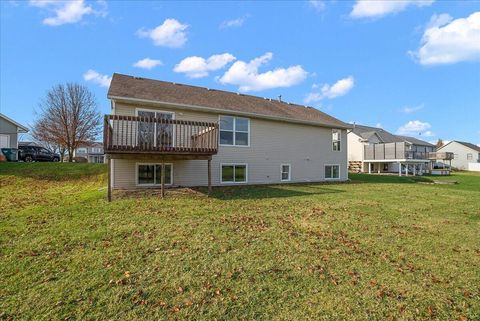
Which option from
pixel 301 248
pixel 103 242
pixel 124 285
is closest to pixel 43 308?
pixel 124 285

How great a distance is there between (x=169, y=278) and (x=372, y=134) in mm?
39148

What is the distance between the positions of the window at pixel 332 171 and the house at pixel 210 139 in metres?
0.07

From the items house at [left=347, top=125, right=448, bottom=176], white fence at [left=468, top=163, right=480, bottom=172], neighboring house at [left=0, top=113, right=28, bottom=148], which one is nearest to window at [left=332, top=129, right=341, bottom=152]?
house at [left=347, top=125, right=448, bottom=176]

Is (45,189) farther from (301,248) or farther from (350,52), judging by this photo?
(350,52)

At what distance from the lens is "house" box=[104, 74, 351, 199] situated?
9836mm

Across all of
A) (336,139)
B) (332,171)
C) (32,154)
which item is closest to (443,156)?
(336,139)

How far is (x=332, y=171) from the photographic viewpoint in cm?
1927

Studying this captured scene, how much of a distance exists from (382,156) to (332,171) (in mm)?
15819

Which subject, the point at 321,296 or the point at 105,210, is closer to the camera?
the point at 321,296

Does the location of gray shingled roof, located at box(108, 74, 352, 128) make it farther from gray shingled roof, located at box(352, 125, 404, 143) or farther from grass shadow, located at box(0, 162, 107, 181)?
gray shingled roof, located at box(352, 125, 404, 143)

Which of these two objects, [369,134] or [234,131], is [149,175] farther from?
[369,134]

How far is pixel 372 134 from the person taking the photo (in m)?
37.7

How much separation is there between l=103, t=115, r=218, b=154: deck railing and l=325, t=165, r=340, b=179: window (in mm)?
10876

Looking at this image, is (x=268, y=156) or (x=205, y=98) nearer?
(x=205, y=98)
